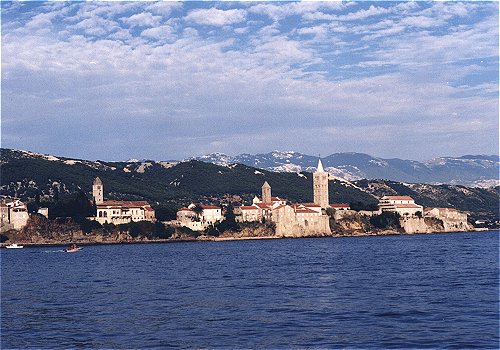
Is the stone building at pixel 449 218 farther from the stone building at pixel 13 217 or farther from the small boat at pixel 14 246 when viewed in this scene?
the small boat at pixel 14 246

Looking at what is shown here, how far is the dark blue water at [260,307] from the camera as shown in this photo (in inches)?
920

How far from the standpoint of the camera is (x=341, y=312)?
2836cm

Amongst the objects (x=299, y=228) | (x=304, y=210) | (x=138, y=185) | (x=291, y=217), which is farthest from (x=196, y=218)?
(x=138, y=185)

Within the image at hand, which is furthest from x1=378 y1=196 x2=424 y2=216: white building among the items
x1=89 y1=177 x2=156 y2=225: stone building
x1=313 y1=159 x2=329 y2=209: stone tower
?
x1=89 y1=177 x2=156 y2=225: stone building

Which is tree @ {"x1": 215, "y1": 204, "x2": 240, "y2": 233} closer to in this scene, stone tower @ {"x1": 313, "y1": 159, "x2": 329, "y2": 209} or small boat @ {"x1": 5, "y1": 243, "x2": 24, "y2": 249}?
stone tower @ {"x1": 313, "y1": 159, "x2": 329, "y2": 209}

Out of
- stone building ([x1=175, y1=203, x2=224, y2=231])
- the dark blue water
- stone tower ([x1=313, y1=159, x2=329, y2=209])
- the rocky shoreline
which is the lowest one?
the dark blue water

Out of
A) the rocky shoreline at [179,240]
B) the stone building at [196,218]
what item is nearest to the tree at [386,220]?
the rocky shoreline at [179,240]

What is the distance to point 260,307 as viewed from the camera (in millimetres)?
30266

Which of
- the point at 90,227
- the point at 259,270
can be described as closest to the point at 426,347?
the point at 259,270

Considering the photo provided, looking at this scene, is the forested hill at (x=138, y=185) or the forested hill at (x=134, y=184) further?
the forested hill at (x=134, y=184)

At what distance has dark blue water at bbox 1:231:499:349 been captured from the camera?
76.6 ft

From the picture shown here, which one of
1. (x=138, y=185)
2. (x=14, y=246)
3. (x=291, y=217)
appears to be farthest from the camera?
(x=138, y=185)

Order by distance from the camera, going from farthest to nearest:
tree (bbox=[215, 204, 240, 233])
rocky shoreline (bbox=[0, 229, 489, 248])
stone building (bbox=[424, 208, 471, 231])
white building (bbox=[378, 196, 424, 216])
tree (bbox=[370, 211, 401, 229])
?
stone building (bbox=[424, 208, 471, 231]) → white building (bbox=[378, 196, 424, 216]) → tree (bbox=[370, 211, 401, 229]) → tree (bbox=[215, 204, 240, 233]) → rocky shoreline (bbox=[0, 229, 489, 248])

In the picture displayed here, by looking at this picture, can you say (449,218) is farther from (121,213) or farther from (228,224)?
(121,213)
